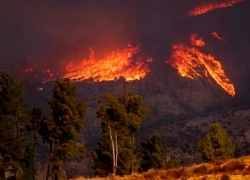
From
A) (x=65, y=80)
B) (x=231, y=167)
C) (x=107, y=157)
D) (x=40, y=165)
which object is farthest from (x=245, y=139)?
(x=231, y=167)

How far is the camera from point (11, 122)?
176 feet

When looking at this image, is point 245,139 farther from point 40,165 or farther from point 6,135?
point 6,135

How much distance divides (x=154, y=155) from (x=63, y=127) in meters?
23.6

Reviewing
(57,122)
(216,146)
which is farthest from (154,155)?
(57,122)

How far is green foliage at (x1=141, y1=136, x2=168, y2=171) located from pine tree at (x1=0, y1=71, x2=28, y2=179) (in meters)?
25.2

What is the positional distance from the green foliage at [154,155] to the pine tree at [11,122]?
25.2 m

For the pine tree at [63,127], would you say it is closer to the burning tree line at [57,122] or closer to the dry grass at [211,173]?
the burning tree line at [57,122]

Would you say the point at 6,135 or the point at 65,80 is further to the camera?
the point at 65,80

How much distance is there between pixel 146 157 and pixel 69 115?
23421 millimetres

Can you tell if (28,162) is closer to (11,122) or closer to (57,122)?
(11,122)

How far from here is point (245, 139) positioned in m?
184

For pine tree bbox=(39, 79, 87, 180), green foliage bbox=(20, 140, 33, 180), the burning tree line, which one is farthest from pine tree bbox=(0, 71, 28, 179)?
green foliage bbox=(20, 140, 33, 180)

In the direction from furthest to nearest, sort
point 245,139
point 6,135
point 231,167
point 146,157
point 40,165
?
point 245,139, point 40,165, point 146,157, point 6,135, point 231,167

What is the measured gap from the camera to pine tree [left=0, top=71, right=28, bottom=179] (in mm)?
53156
